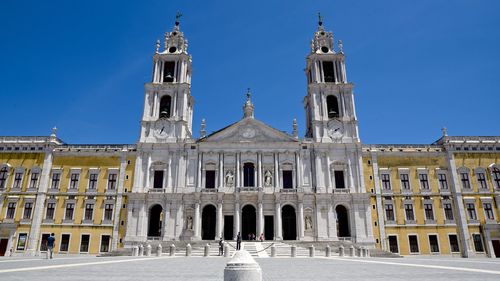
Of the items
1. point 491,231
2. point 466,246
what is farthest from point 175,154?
point 491,231

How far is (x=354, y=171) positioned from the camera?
3662 cm

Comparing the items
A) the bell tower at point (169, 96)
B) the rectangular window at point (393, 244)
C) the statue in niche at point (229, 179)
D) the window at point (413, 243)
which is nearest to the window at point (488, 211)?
the window at point (413, 243)

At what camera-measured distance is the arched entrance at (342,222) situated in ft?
117

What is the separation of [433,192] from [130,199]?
99.5 ft

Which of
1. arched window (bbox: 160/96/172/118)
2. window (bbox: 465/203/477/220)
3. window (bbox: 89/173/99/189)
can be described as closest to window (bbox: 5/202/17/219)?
window (bbox: 89/173/99/189)

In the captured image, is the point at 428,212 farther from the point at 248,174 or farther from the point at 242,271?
the point at 242,271

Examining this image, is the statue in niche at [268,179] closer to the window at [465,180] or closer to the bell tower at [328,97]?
the bell tower at [328,97]

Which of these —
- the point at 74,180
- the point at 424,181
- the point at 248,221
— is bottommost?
the point at 248,221

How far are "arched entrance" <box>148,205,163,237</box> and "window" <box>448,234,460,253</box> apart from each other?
28239 millimetres

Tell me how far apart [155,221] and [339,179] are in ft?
63.6

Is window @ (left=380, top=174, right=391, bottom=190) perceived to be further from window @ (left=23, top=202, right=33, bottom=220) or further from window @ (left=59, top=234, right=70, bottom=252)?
window @ (left=23, top=202, right=33, bottom=220)

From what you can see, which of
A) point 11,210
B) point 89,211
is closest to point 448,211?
point 89,211

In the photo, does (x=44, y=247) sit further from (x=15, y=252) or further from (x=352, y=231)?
(x=352, y=231)

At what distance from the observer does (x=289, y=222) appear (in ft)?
118
